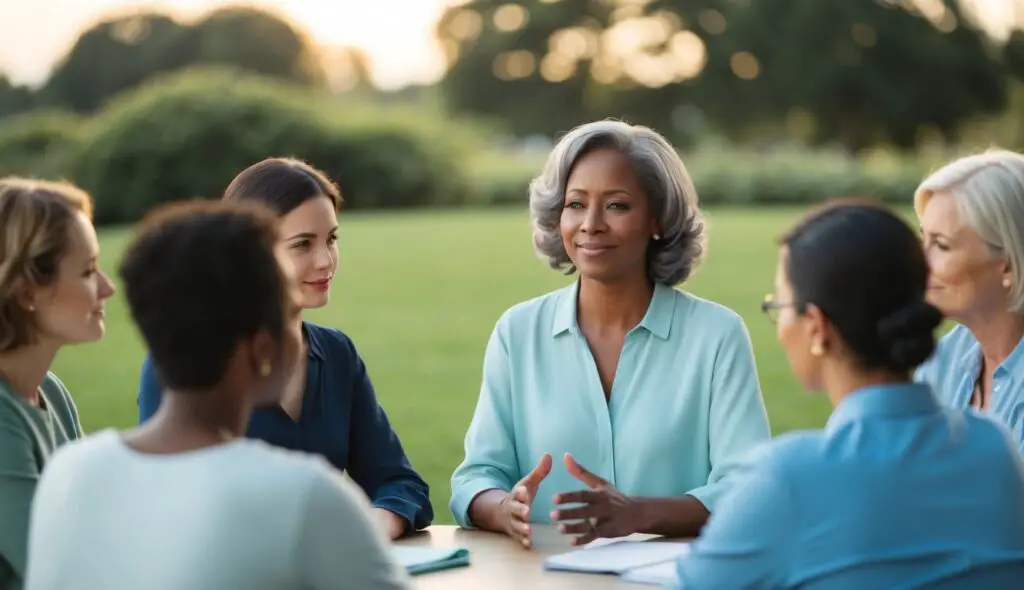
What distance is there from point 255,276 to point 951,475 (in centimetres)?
102

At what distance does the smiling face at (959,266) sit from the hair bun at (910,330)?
117 cm

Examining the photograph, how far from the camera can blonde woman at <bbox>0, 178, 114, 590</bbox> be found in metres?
2.40

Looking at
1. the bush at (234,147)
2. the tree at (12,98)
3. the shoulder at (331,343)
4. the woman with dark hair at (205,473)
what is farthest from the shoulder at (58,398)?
the tree at (12,98)

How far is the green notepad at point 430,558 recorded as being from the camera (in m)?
2.46

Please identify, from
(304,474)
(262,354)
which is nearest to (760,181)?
(262,354)

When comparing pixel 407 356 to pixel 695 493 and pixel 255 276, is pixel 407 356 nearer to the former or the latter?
pixel 695 493

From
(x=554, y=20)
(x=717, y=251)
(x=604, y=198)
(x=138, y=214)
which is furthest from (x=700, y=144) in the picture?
(x=604, y=198)

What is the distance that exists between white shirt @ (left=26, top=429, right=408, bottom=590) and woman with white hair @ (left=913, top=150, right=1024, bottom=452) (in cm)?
180

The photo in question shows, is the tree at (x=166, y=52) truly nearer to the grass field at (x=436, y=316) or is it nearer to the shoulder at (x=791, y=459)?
the grass field at (x=436, y=316)

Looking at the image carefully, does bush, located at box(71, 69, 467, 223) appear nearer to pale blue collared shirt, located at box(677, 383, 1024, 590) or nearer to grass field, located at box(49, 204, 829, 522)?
grass field, located at box(49, 204, 829, 522)

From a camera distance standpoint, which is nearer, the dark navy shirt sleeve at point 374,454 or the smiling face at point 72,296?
the smiling face at point 72,296

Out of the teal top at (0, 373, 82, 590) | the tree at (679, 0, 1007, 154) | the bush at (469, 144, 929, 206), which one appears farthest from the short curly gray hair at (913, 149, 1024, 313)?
the tree at (679, 0, 1007, 154)

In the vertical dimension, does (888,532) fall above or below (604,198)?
below

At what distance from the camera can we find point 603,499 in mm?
2629
